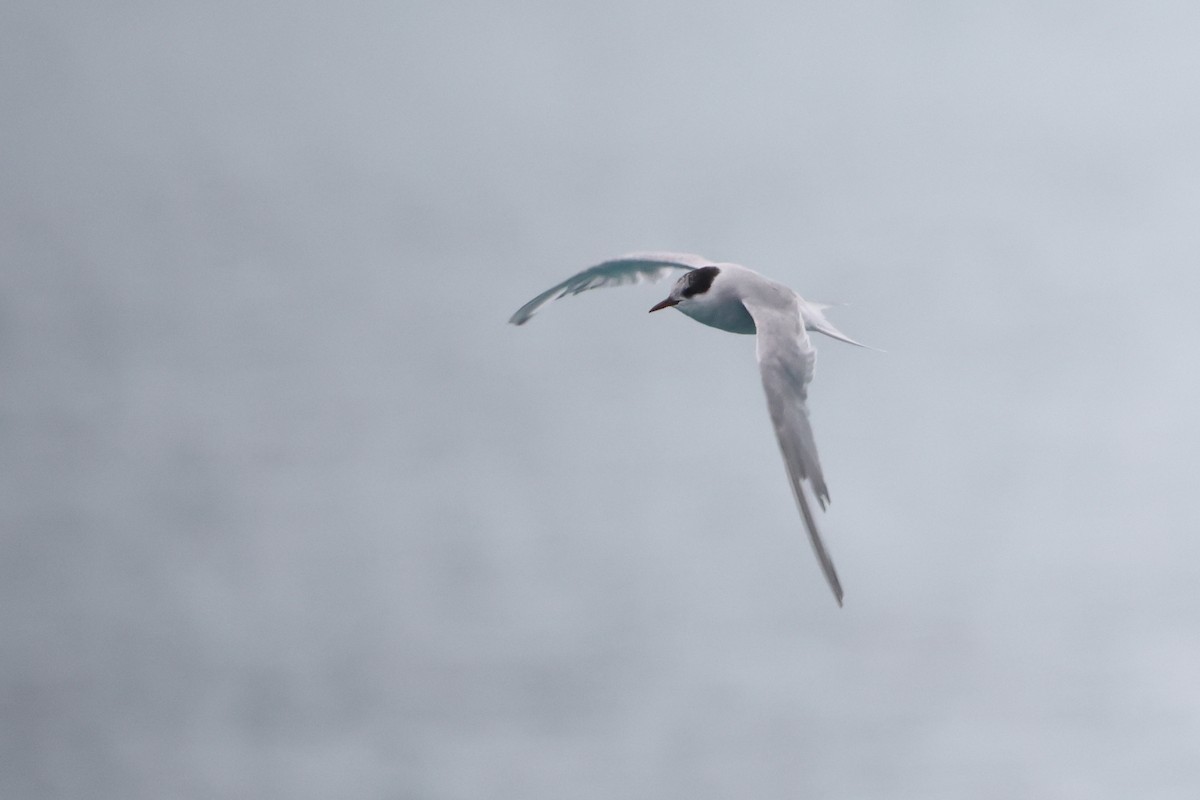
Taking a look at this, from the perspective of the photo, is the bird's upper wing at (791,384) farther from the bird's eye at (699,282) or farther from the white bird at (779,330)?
the bird's eye at (699,282)

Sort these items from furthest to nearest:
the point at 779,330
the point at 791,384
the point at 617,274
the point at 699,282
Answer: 1. the point at 617,274
2. the point at 699,282
3. the point at 779,330
4. the point at 791,384

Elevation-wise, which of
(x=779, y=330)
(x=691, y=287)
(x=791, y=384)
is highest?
(x=691, y=287)

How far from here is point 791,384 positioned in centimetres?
701

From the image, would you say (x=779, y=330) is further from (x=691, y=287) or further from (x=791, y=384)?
(x=691, y=287)

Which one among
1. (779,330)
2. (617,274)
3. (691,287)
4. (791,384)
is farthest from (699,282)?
(617,274)

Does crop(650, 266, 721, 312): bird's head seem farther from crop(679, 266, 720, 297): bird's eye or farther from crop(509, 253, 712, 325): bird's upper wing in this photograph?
crop(509, 253, 712, 325): bird's upper wing

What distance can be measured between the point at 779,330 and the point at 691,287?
78 centimetres

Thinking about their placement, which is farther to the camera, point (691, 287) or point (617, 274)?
point (617, 274)

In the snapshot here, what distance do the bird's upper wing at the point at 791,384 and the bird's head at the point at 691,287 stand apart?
37 cm

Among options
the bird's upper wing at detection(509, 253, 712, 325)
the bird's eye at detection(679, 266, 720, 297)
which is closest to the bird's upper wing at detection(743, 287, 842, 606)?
the bird's eye at detection(679, 266, 720, 297)

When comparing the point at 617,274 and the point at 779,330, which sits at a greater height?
the point at 617,274

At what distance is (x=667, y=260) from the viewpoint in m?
9.36

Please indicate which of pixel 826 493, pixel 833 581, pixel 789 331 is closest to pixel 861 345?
pixel 789 331

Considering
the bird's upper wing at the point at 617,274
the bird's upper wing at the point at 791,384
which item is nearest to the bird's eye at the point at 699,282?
the bird's upper wing at the point at 791,384
